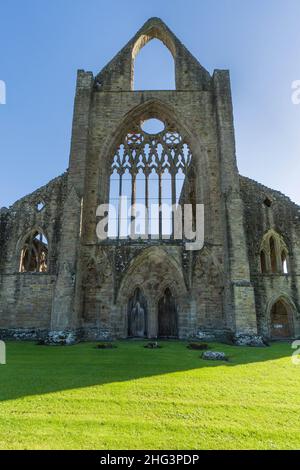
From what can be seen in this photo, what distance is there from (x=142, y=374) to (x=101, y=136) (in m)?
13.2

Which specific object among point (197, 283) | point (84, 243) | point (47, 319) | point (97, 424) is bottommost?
point (97, 424)

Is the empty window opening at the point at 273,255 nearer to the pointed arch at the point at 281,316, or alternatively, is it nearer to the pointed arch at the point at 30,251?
the pointed arch at the point at 281,316

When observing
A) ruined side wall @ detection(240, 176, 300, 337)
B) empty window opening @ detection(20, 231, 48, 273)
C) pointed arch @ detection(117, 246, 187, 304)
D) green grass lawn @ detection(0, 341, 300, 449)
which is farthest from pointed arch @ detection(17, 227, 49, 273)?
ruined side wall @ detection(240, 176, 300, 337)

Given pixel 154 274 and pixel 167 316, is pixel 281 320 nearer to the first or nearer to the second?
pixel 167 316

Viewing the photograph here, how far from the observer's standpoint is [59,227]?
51.1ft

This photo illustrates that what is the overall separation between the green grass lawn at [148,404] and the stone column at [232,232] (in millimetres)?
4108

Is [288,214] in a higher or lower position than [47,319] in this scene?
higher

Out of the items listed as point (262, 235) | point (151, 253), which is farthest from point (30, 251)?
point (262, 235)

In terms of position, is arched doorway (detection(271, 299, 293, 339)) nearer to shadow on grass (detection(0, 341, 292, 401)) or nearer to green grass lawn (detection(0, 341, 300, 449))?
shadow on grass (detection(0, 341, 292, 401))

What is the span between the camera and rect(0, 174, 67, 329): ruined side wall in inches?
558

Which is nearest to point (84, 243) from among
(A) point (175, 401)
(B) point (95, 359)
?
(B) point (95, 359)

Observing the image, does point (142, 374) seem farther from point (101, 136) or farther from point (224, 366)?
point (101, 136)

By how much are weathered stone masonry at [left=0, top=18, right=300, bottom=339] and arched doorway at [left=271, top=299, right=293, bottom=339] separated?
0.16ft

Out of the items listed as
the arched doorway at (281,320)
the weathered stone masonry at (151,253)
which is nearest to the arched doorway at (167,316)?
the weathered stone masonry at (151,253)
